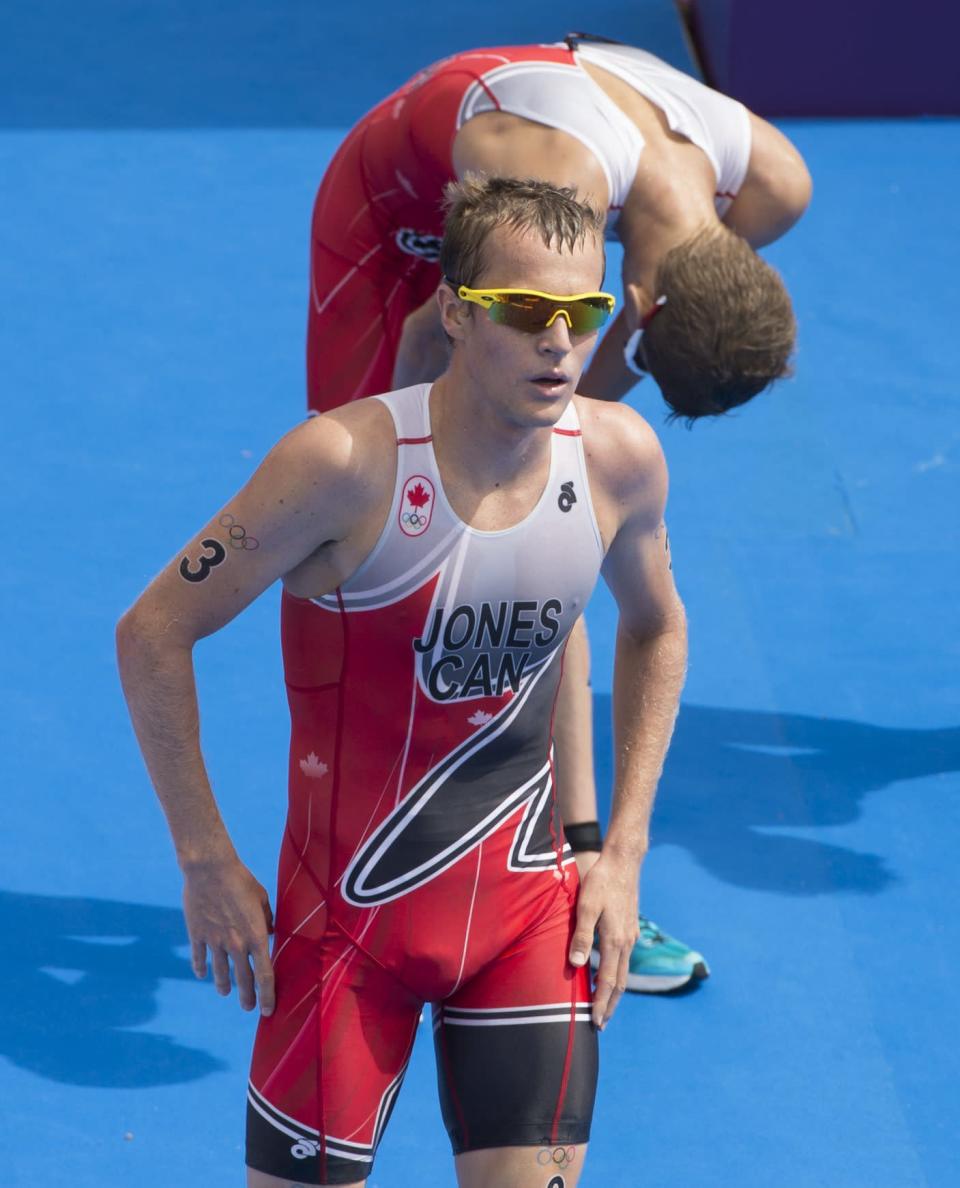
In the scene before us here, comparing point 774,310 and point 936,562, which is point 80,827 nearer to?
point 774,310

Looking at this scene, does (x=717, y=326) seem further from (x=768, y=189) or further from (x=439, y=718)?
(x=439, y=718)

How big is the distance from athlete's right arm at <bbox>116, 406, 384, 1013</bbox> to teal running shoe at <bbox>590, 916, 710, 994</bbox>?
5.64 feet

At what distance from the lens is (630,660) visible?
304cm

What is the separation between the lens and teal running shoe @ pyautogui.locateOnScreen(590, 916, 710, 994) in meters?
4.23

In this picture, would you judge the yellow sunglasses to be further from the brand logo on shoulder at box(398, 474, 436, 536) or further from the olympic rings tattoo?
the olympic rings tattoo

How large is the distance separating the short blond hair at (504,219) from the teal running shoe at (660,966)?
215 cm

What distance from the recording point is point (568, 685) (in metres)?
3.71

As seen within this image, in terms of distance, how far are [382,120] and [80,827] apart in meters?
2.01

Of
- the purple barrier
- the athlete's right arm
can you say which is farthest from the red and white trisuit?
the purple barrier

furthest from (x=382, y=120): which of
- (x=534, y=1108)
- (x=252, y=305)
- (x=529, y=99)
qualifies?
(x=252, y=305)

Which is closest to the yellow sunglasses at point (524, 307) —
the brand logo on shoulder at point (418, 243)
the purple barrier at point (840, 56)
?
the brand logo on shoulder at point (418, 243)

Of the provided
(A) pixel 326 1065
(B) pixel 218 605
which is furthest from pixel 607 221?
(A) pixel 326 1065

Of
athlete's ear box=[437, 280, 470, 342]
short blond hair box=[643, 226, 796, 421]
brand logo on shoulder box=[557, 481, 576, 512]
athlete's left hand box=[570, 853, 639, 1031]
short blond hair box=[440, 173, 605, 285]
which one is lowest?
athlete's left hand box=[570, 853, 639, 1031]

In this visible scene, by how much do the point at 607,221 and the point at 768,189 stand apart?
46 cm
